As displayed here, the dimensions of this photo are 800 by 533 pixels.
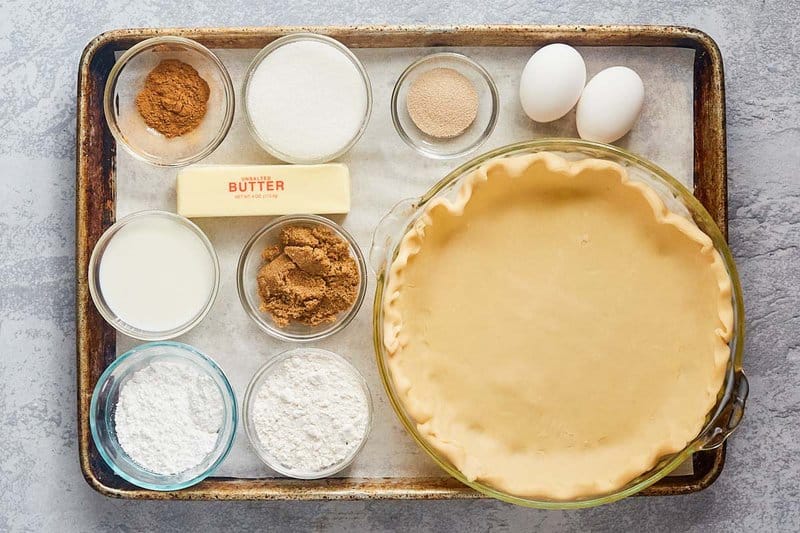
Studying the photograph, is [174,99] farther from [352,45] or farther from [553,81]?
[553,81]

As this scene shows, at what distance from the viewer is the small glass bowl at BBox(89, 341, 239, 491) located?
1109 mm

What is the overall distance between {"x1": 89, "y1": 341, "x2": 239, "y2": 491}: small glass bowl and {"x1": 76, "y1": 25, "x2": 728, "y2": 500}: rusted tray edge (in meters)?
0.02

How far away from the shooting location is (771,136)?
1.18 metres

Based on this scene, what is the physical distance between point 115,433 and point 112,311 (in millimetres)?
181

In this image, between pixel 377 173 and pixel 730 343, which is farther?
pixel 377 173

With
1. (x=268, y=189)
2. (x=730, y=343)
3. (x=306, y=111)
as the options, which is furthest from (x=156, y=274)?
(x=730, y=343)

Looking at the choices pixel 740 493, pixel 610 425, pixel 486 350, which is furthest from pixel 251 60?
pixel 740 493

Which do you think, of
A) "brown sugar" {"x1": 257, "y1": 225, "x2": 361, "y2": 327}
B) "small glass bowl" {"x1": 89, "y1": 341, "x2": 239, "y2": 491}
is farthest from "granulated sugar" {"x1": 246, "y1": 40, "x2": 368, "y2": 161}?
"small glass bowl" {"x1": 89, "y1": 341, "x2": 239, "y2": 491}

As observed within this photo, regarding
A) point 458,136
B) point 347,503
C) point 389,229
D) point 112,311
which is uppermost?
point 458,136

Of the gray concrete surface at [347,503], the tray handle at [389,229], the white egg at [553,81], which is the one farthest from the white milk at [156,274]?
the white egg at [553,81]

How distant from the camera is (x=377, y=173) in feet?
3.76

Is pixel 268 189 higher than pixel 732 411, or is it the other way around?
pixel 268 189

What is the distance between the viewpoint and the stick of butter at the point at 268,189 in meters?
1.12

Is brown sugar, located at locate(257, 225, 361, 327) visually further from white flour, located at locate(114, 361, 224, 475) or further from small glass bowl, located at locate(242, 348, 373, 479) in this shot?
white flour, located at locate(114, 361, 224, 475)
